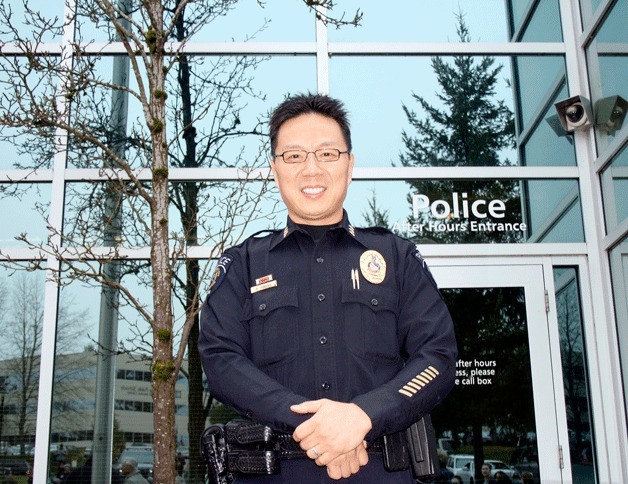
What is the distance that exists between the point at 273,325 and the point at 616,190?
406cm

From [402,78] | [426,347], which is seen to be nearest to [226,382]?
[426,347]

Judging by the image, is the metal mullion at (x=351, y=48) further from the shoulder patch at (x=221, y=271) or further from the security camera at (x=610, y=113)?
the shoulder patch at (x=221, y=271)

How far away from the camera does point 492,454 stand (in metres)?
5.12

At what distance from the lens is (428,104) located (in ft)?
19.7

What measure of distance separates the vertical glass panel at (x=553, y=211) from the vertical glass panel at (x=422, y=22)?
1.31 m

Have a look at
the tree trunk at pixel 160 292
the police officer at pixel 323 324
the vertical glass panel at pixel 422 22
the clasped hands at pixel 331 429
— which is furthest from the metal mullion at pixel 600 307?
the clasped hands at pixel 331 429

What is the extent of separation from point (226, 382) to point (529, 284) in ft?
13.1

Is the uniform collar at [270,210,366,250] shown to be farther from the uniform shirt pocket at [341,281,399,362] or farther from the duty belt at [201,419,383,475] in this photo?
the duty belt at [201,419,383,475]

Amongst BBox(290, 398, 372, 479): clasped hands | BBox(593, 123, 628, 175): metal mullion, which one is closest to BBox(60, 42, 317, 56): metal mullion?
BBox(593, 123, 628, 175): metal mullion

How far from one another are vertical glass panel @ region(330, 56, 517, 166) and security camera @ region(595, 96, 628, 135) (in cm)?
65

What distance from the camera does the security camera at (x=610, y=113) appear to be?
5.23 meters

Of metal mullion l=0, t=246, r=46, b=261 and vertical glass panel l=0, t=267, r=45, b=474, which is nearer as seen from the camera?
vertical glass panel l=0, t=267, r=45, b=474

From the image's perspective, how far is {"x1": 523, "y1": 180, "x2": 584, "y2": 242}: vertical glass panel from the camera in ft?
18.2

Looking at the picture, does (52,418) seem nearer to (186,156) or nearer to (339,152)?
(186,156)
